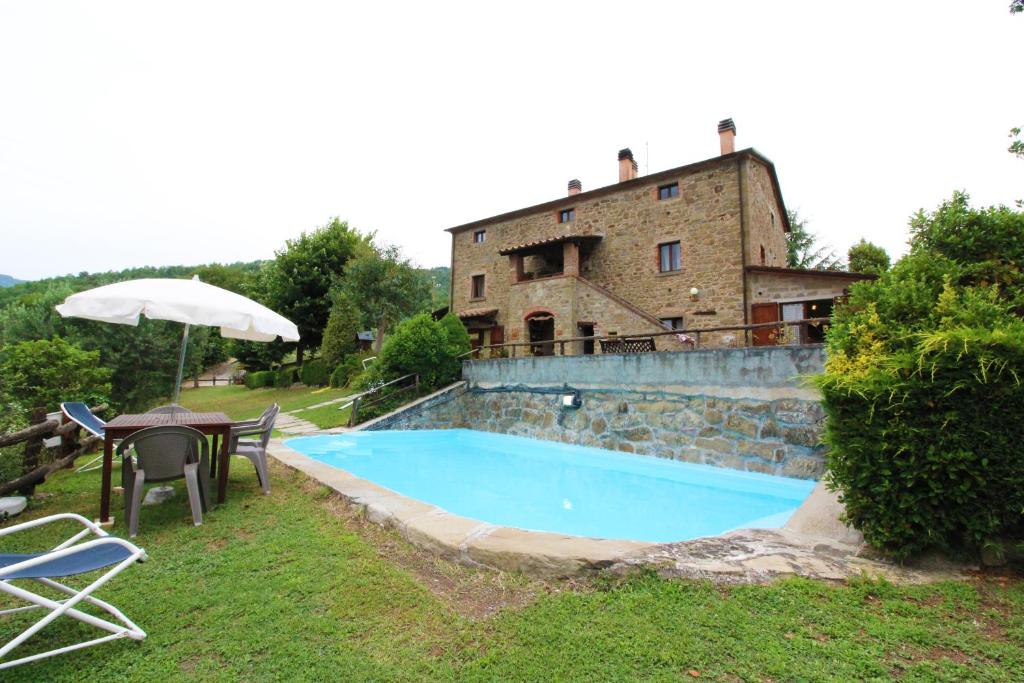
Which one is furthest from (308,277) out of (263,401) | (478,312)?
(478,312)

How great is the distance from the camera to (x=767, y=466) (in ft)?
26.4

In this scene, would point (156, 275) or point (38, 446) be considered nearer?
point (38, 446)

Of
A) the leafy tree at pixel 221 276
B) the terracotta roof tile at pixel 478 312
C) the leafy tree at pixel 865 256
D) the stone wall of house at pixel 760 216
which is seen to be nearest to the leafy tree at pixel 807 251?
the leafy tree at pixel 865 256

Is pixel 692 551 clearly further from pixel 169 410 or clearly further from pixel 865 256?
pixel 865 256

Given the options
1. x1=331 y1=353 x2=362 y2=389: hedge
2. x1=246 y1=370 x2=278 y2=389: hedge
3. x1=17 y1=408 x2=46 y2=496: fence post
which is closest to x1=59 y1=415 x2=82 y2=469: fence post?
x1=17 y1=408 x2=46 y2=496: fence post

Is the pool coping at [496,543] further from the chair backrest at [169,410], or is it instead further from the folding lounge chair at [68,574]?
the chair backrest at [169,410]

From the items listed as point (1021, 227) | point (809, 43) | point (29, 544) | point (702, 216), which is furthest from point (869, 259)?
point (29, 544)

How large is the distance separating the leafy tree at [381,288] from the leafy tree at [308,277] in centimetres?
364

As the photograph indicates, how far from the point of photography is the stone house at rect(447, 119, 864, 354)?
48.1 ft

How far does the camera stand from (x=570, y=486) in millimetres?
7852

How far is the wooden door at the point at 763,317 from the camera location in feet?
46.2

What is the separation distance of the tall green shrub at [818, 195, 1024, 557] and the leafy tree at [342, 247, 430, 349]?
20609 mm

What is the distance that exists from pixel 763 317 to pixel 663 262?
13.4ft

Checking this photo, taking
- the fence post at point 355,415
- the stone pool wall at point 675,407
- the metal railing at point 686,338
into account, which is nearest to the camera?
the stone pool wall at point 675,407
